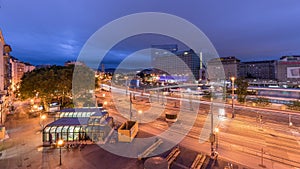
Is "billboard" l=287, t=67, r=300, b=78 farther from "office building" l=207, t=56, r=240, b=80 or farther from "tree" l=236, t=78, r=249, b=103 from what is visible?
"tree" l=236, t=78, r=249, b=103

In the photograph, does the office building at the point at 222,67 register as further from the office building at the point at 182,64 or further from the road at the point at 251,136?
the road at the point at 251,136

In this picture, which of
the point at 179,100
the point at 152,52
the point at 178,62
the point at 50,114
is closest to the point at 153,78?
the point at 178,62

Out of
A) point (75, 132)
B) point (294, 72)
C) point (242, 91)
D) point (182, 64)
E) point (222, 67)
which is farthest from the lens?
point (182, 64)

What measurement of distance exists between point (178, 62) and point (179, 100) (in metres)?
135

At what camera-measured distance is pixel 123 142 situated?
1538 centimetres

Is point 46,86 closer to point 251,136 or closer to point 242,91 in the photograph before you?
point 251,136

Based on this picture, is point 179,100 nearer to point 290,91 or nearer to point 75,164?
point 75,164

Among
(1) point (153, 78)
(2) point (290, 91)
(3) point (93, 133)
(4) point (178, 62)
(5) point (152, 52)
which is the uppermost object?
(5) point (152, 52)

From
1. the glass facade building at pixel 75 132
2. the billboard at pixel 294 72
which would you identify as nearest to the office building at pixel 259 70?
the billboard at pixel 294 72

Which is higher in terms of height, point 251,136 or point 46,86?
point 46,86

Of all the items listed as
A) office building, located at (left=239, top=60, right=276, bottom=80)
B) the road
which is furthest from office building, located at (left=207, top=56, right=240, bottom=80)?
the road

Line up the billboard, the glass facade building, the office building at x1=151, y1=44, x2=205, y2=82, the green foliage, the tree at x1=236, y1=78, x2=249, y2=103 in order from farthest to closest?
the office building at x1=151, y1=44, x2=205, y2=82, the billboard, the tree at x1=236, y1=78, x2=249, y2=103, the green foliage, the glass facade building

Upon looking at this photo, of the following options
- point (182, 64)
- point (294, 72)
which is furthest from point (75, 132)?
point (182, 64)

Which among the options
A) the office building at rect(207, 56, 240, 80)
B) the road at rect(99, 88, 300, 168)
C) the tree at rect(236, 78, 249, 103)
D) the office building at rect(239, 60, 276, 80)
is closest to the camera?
the road at rect(99, 88, 300, 168)
